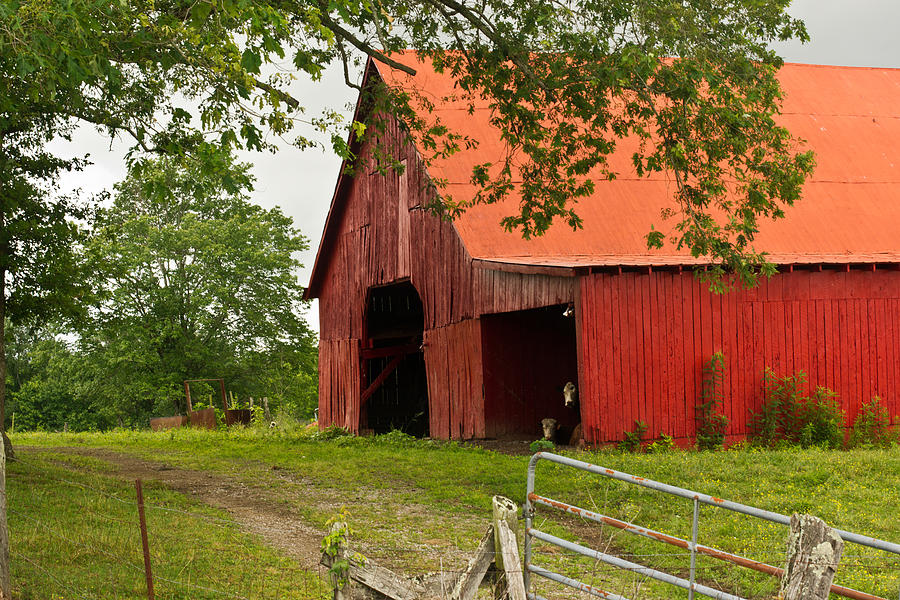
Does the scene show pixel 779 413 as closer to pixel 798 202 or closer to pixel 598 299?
pixel 598 299

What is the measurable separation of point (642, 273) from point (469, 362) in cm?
460

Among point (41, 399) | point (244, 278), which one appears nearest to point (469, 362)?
point (244, 278)

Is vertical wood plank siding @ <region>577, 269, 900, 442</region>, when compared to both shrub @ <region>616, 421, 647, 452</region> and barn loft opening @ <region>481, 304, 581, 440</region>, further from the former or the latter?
barn loft opening @ <region>481, 304, 581, 440</region>

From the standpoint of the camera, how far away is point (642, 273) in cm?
1521

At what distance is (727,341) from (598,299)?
7.92 feet

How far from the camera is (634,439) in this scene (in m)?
14.7

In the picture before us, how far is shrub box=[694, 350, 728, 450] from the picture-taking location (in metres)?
15.2

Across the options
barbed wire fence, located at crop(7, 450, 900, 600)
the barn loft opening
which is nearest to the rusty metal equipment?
barbed wire fence, located at crop(7, 450, 900, 600)

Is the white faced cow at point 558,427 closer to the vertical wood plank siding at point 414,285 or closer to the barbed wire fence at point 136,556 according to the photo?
the vertical wood plank siding at point 414,285

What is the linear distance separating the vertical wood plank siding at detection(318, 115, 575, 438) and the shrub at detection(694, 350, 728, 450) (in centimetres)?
259

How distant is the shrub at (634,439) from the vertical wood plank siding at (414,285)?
228 cm

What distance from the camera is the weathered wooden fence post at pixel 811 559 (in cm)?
403

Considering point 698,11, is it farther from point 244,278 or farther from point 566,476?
point 244,278

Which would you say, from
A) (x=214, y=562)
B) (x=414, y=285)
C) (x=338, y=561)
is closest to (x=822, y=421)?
(x=414, y=285)
